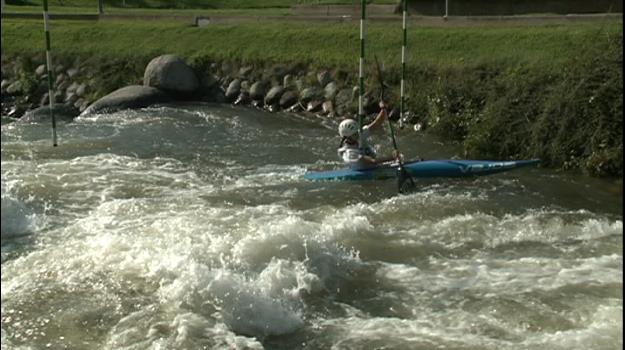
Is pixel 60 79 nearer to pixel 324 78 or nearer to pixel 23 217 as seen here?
pixel 324 78

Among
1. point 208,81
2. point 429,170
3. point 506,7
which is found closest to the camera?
point 429,170

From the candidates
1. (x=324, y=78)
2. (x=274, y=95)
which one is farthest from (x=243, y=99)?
(x=324, y=78)

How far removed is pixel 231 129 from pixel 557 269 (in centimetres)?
970

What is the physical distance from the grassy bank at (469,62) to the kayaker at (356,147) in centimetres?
266

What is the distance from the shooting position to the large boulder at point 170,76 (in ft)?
63.6

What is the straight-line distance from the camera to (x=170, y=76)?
63.8 feet

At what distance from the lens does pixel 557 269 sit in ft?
25.9

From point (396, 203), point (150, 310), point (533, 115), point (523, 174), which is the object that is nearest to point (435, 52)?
point (533, 115)

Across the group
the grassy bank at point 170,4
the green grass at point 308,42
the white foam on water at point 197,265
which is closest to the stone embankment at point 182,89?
the green grass at point 308,42

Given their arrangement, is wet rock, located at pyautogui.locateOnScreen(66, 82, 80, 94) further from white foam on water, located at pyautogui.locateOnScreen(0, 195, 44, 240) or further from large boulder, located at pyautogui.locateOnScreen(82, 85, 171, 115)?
white foam on water, located at pyautogui.locateOnScreen(0, 195, 44, 240)

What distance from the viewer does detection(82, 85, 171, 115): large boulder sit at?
18.5 meters

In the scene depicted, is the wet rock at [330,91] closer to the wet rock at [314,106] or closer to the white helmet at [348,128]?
the wet rock at [314,106]

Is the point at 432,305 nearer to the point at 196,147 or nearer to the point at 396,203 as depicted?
the point at 396,203

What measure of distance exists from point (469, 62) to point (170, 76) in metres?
7.76
